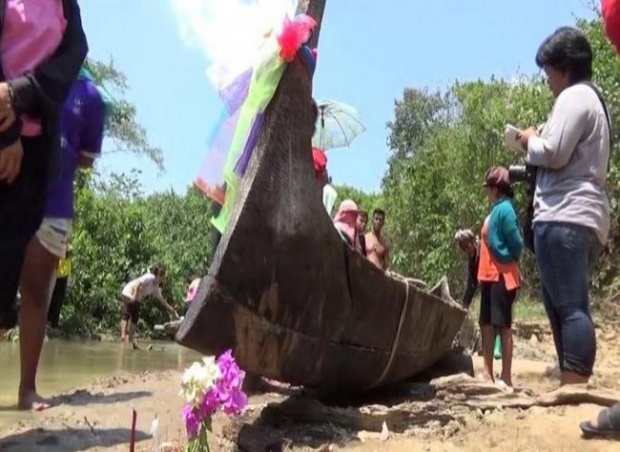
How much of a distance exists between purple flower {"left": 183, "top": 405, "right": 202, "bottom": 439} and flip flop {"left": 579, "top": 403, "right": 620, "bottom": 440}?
4.65 ft

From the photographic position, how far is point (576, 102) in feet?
13.3

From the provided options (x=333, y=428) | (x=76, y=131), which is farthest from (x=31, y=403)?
(x=333, y=428)

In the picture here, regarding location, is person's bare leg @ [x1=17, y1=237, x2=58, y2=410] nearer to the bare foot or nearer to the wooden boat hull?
the bare foot

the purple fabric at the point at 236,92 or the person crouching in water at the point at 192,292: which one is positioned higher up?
the purple fabric at the point at 236,92

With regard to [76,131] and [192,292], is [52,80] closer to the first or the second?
[76,131]

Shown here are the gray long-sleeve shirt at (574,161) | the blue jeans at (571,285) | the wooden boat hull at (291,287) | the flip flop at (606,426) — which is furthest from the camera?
the gray long-sleeve shirt at (574,161)

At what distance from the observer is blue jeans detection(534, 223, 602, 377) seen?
3.89 metres

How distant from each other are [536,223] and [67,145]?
2280 mm

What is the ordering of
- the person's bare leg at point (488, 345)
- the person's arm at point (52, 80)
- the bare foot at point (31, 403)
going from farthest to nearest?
the person's bare leg at point (488, 345) < the bare foot at point (31, 403) < the person's arm at point (52, 80)

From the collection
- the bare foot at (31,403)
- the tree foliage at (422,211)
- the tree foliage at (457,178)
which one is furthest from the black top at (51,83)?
the tree foliage at (457,178)

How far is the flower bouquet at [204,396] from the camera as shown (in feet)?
9.45

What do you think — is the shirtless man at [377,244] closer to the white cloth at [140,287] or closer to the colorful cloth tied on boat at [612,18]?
the colorful cloth tied on boat at [612,18]

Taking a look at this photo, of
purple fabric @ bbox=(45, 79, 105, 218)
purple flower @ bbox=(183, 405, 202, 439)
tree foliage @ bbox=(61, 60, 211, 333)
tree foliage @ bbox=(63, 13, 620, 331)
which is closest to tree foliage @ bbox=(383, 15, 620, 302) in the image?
tree foliage @ bbox=(63, 13, 620, 331)

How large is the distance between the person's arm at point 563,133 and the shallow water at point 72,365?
2.59 m
